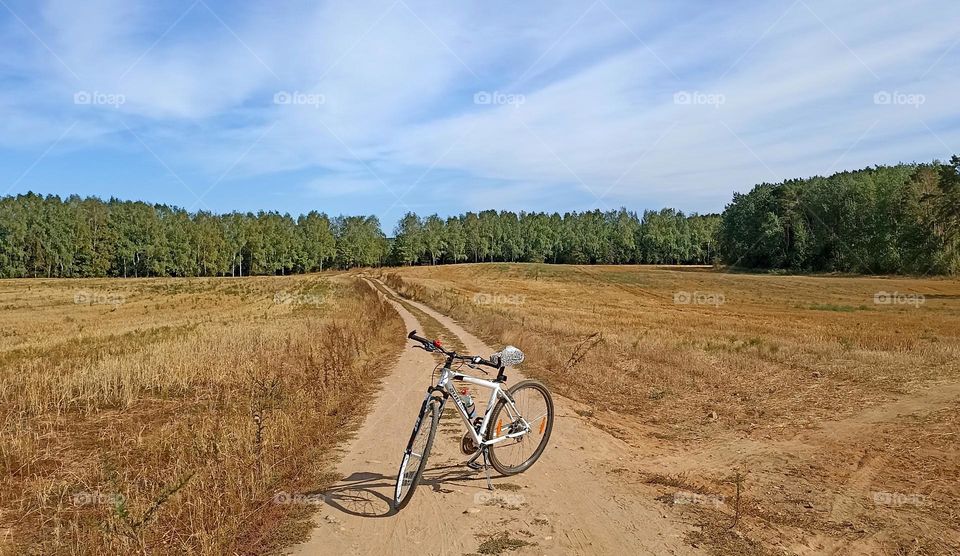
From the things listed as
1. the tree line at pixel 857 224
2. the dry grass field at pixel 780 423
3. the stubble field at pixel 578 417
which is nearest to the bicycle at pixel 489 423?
the stubble field at pixel 578 417

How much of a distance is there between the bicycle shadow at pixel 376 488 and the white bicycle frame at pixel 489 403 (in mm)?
592

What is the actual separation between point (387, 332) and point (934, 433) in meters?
17.7

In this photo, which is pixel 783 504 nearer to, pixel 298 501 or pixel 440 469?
pixel 440 469

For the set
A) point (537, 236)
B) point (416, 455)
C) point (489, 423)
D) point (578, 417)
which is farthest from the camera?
point (537, 236)

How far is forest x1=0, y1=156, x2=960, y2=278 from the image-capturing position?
81875mm

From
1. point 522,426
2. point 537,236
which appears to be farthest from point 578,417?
point 537,236

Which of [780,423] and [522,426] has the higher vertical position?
[522,426]

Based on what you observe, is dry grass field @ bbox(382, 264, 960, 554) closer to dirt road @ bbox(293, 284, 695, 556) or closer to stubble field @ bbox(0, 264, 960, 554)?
stubble field @ bbox(0, 264, 960, 554)

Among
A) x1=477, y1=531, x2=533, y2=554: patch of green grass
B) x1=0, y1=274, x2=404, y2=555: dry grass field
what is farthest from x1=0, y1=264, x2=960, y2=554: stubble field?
x1=477, y1=531, x2=533, y2=554: patch of green grass

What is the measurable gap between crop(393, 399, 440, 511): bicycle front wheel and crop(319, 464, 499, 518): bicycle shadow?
204mm

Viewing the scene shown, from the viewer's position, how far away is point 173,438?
834 cm

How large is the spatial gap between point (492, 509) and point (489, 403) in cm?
129

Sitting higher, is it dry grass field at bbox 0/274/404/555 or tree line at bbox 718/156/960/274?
tree line at bbox 718/156/960/274

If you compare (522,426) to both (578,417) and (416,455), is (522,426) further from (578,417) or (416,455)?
(578,417)
